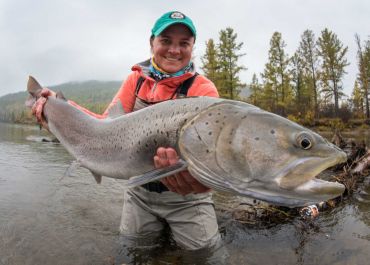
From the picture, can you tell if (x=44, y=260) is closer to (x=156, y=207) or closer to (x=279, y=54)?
(x=156, y=207)

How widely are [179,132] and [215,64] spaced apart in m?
28.5

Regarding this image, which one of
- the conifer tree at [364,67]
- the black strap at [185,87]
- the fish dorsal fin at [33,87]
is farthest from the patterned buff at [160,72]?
the conifer tree at [364,67]

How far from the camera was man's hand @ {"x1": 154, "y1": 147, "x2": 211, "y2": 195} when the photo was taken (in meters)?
2.42

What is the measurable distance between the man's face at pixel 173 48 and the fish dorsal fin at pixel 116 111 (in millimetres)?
797

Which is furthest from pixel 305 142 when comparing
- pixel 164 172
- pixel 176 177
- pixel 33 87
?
pixel 33 87

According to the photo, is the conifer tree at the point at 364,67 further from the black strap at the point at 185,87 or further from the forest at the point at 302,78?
the black strap at the point at 185,87

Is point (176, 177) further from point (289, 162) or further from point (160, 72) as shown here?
point (160, 72)

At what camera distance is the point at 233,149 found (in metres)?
2.03

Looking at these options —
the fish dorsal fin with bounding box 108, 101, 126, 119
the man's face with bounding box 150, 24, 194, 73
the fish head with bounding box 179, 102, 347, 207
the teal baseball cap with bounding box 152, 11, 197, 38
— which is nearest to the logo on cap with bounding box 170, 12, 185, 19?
the teal baseball cap with bounding box 152, 11, 197, 38

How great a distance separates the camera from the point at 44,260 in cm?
362

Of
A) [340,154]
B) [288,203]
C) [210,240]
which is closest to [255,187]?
[288,203]

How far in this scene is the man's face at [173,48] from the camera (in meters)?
3.62

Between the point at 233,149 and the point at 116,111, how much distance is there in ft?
5.61

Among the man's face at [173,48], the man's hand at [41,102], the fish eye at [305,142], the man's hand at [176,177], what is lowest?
the man's hand at [176,177]
